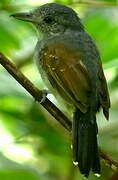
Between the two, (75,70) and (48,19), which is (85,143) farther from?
(48,19)

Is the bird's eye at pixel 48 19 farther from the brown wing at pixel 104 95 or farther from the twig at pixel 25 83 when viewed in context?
the twig at pixel 25 83

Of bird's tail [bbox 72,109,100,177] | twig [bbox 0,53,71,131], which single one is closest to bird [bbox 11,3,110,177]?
bird's tail [bbox 72,109,100,177]

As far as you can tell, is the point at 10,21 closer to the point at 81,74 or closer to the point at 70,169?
the point at 81,74

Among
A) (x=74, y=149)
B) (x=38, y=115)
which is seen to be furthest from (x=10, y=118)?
(x=74, y=149)

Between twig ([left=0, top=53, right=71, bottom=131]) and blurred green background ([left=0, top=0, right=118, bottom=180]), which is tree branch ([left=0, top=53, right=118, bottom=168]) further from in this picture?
blurred green background ([left=0, top=0, right=118, bottom=180])

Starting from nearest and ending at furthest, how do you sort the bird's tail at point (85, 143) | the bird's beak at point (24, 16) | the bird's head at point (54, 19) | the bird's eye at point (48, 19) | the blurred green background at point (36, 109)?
the bird's tail at point (85, 143) < the blurred green background at point (36, 109) < the bird's beak at point (24, 16) < the bird's head at point (54, 19) < the bird's eye at point (48, 19)

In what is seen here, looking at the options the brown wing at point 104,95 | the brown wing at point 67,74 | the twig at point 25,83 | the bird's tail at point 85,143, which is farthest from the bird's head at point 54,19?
the twig at point 25,83

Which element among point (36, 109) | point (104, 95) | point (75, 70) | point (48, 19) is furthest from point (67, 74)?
point (48, 19)
